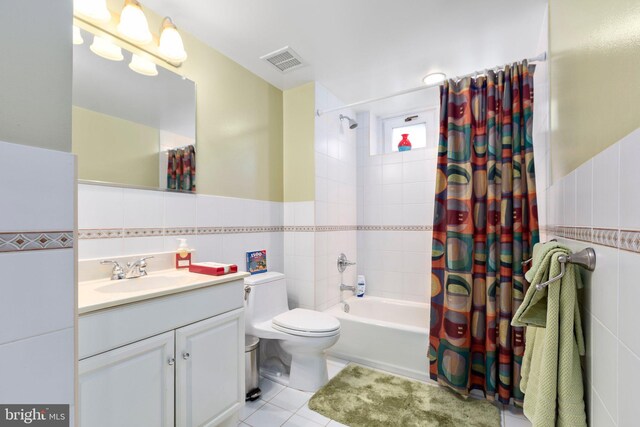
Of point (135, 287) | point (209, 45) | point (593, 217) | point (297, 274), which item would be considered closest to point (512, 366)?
point (593, 217)

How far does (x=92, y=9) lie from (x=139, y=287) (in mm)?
1317

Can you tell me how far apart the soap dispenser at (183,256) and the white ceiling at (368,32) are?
4.33ft

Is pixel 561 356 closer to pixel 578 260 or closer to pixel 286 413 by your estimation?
pixel 578 260

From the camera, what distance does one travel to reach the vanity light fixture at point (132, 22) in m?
1.41

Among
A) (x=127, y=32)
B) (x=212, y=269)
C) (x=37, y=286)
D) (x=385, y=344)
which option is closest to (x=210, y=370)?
(x=212, y=269)

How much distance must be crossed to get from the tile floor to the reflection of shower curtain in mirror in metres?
1.33

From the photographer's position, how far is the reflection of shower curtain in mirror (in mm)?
1685

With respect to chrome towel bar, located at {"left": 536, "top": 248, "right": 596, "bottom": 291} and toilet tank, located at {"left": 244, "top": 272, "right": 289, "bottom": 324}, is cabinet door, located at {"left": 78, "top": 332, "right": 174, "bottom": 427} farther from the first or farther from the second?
chrome towel bar, located at {"left": 536, "top": 248, "right": 596, "bottom": 291}

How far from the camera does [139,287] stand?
138cm

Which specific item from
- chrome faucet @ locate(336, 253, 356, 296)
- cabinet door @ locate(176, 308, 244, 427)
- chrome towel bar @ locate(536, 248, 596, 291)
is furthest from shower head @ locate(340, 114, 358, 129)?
chrome towel bar @ locate(536, 248, 596, 291)

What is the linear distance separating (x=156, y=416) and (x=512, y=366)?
74.3 inches

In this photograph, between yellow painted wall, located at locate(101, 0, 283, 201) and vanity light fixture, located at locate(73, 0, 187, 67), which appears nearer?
vanity light fixture, located at locate(73, 0, 187, 67)

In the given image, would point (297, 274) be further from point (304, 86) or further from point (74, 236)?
point (74, 236)

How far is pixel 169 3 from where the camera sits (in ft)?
5.08
